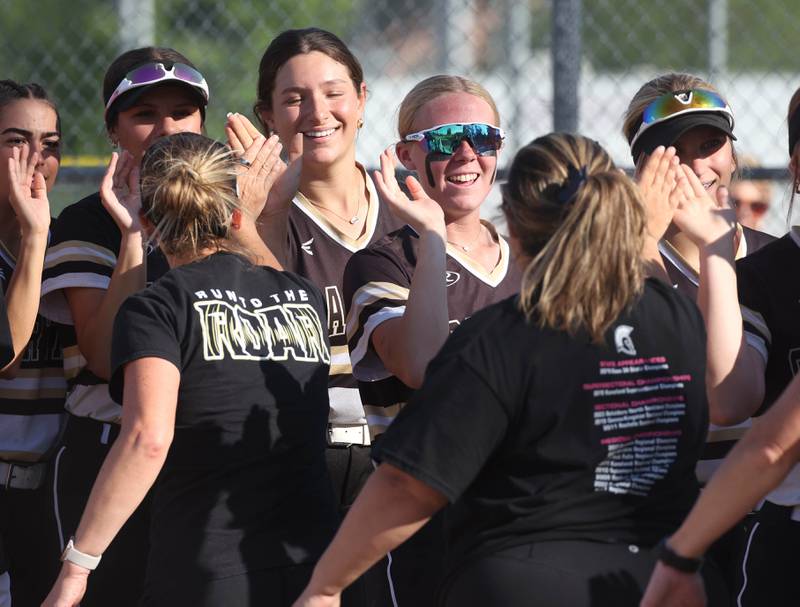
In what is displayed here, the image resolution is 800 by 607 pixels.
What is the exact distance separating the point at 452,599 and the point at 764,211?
4.91m

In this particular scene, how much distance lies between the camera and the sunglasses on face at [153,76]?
393 cm

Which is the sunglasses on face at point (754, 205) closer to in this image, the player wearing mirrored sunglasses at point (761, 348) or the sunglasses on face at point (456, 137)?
the sunglasses on face at point (456, 137)

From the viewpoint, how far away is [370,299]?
3.39 m

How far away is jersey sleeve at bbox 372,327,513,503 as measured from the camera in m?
2.38

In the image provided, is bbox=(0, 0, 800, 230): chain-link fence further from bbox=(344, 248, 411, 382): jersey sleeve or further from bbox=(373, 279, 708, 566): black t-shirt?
bbox=(373, 279, 708, 566): black t-shirt

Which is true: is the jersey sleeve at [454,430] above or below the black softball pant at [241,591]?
above

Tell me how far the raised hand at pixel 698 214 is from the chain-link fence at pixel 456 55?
79.1 inches

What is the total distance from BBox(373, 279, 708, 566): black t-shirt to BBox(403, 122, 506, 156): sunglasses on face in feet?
4.34

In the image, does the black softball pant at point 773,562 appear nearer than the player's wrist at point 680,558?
No

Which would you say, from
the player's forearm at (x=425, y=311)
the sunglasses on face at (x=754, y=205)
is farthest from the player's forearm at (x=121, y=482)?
the sunglasses on face at (x=754, y=205)

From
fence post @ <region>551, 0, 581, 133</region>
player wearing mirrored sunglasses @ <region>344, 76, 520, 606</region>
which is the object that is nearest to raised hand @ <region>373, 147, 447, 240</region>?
player wearing mirrored sunglasses @ <region>344, 76, 520, 606</region>

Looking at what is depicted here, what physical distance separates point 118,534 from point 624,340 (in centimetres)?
189

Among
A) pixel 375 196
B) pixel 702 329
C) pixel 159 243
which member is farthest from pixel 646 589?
pixel 375 196

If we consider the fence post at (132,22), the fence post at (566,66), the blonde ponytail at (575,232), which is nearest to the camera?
the blonde ponytail at (575,232)
